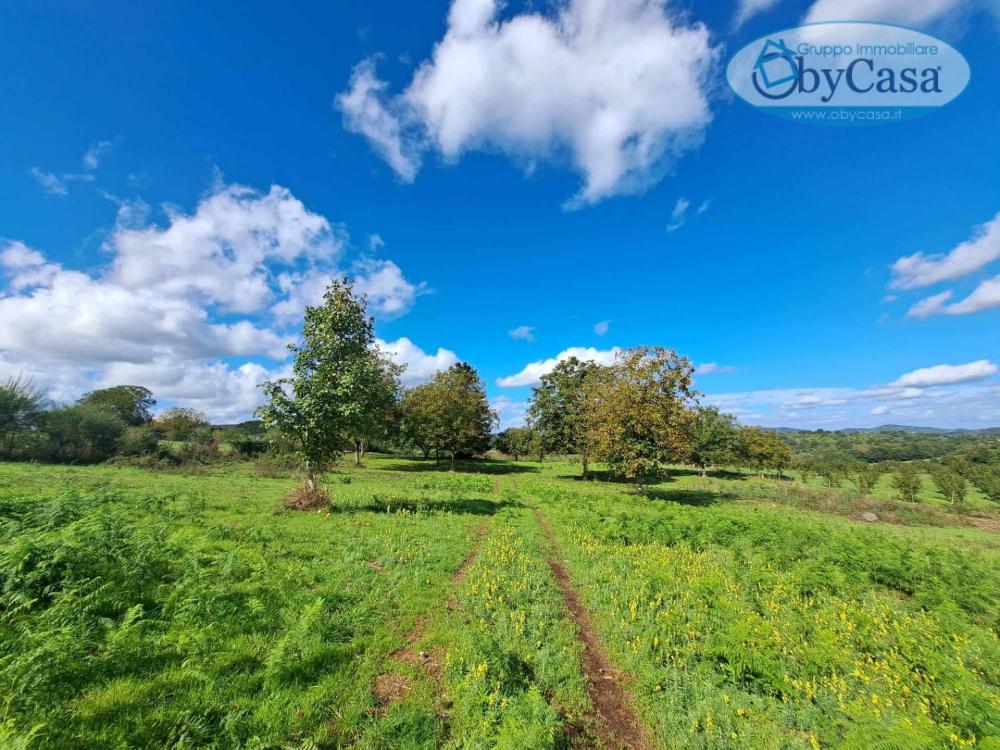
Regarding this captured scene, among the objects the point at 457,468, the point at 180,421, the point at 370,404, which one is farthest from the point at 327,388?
the point at 180,421

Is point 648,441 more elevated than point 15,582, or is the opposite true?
point 648,441

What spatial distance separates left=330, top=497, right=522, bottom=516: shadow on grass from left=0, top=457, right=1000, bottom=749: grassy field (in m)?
5.08

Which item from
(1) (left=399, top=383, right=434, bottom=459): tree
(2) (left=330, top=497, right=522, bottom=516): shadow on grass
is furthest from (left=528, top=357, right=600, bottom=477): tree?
(2) (left=330, top=497, right=522, bottom=516): shadow on grass

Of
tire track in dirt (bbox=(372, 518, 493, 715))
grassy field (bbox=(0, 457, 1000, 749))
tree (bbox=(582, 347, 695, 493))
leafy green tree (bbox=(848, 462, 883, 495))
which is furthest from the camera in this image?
leafy green tree (bbox=(848, 462, 883, 495))

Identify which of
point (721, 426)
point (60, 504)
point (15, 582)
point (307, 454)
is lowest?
point (15, 582)

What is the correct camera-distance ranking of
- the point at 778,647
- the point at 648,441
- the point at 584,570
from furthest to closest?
the point at 648,441, the point at 584,570, the point at 778,647

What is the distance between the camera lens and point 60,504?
Result: 10312 mm

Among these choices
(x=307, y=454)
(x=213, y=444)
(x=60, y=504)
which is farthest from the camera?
(x=213, y=444)

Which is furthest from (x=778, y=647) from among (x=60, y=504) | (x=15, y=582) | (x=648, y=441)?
(x=648, y=441)

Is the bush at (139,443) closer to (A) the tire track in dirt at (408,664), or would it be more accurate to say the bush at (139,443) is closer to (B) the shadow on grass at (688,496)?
(A) the tire track in dirt at (408,664)

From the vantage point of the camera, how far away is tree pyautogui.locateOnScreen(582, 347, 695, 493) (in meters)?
28.4

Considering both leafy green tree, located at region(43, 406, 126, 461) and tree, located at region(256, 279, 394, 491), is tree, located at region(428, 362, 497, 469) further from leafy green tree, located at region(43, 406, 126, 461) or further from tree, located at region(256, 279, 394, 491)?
leafy green tree, located at region(43, 406, 126, 461)

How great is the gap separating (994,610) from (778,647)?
9.06m

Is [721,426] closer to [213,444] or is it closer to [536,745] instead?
[536,745]
